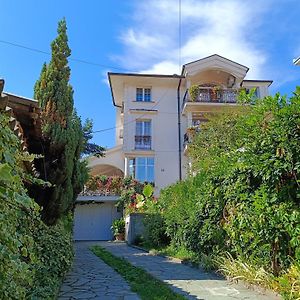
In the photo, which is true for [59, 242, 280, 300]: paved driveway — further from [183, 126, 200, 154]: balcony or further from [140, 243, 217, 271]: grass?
[183, 126, 200, 154]: balcony

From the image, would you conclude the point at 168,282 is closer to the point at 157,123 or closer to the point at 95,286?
the point at 95,286

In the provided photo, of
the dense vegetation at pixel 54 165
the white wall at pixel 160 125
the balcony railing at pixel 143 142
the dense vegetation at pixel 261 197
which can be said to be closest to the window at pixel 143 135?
the balcony railing at pixel 143 142

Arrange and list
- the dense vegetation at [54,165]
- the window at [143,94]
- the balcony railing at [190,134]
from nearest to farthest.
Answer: the dense vegetation at [54,165]
the balcony railing at [190,134]
the window at [143,94]

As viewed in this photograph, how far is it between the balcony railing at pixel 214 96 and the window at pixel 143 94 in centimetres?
317

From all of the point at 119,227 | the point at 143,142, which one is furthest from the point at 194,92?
the point at 119,227

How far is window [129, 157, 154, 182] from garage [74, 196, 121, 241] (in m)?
2.68

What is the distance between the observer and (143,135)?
2781 cm

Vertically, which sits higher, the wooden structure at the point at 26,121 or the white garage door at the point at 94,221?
the wooden structure at the point at 26,121

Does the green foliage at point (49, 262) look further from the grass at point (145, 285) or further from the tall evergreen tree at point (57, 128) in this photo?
the grass at point (145, 285)

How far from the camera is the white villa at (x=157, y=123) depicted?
27000 mm

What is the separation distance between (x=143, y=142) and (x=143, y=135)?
1.89 ft

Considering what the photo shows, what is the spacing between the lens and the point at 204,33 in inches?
469

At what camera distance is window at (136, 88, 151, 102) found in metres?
28.5

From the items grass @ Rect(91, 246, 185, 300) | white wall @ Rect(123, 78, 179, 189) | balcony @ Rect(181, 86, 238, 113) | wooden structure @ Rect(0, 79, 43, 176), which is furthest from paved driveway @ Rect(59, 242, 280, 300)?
balcony @ Rect(181, 86, 238, 113)
